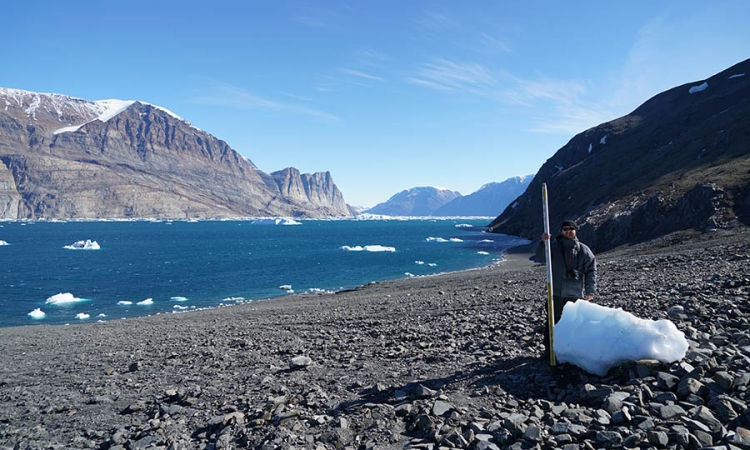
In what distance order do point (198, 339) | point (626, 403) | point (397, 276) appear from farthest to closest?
point (397, 276), point (198, 339), point (626, 403)

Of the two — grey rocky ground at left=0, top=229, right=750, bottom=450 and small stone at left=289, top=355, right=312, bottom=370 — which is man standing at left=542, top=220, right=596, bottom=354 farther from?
small stone at left=289, top=355, right=312, bottom=370

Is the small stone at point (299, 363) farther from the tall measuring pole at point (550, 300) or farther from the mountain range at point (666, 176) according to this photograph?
the mountain range at point (666, 176)

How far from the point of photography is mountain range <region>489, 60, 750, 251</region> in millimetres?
41719

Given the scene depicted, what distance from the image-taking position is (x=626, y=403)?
6.39 metres

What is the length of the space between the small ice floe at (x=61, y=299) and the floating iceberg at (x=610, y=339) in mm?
44899

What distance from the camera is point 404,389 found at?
8383 millimetres

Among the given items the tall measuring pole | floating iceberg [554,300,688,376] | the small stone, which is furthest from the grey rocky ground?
the tall measuring pole

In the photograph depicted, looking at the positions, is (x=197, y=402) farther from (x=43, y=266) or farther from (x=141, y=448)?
(x=43, y=266)

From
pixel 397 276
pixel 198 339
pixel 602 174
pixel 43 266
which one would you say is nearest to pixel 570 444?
pixel 198 339

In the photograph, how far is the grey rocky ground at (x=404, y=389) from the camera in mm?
6105

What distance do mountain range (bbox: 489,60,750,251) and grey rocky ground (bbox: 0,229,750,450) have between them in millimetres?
29784

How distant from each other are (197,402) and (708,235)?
132ft

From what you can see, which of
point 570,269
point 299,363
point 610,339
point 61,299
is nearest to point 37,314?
point 61,299

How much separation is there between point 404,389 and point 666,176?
200 feet
